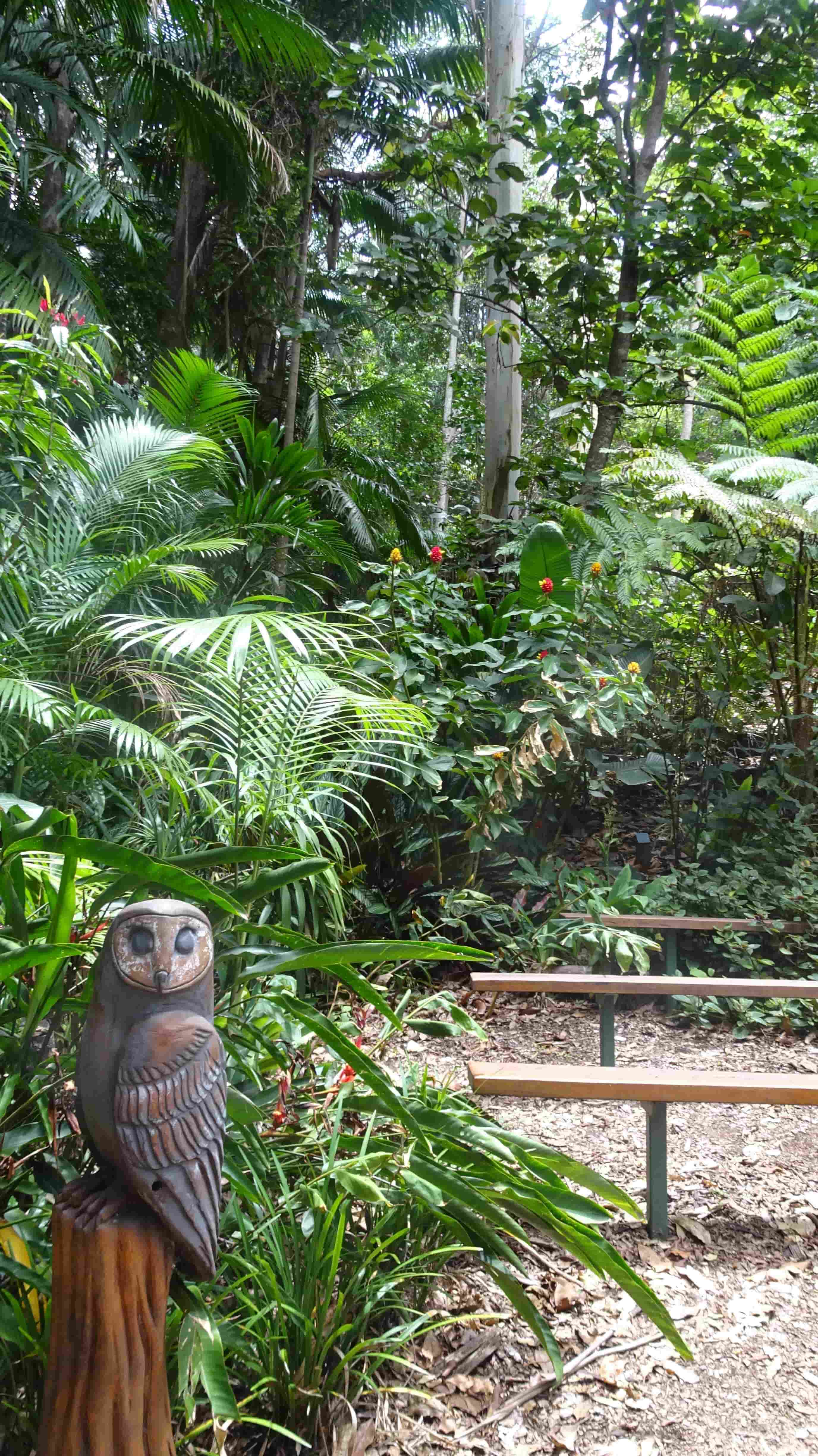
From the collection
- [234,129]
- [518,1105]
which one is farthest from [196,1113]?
[234,129]

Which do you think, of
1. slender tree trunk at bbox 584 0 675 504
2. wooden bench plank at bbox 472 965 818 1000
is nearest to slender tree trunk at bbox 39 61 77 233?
slender tree trunk at bbox 584 0 675 504

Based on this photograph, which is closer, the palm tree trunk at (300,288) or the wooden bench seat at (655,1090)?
the wooden bench seat at (655,1090)

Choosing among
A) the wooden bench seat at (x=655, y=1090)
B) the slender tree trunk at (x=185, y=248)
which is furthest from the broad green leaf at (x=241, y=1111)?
the slender tree trunk at (x=185, y=248)

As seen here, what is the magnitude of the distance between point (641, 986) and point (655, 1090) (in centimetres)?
91

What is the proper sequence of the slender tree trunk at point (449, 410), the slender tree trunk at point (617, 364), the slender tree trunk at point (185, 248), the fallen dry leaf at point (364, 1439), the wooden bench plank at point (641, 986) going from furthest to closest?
the slender tree trunk at point (449, 410), the slender tree trunk at point (185, 248), the slender tree trunk at point (617, 364), the wooden bench plank at point (641, 986), the fallen dry leaf at point (364, 1439)

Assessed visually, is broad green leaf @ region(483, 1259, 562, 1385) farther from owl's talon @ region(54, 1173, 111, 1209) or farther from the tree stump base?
owl's talon @ region(54, 1173, 111, 1209)

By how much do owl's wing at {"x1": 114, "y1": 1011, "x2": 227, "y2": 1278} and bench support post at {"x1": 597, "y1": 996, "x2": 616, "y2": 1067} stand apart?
6.53ft

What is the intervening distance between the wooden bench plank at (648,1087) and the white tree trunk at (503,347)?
4325mm

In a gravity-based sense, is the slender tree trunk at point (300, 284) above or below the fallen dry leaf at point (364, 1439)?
above

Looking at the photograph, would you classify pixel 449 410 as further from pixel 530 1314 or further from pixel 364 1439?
pixel 364 1439

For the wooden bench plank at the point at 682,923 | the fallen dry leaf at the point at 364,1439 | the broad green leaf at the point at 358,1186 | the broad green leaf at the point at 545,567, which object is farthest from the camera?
the broad green leaf at the point at 545,567

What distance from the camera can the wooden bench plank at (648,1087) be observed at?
2.06 m

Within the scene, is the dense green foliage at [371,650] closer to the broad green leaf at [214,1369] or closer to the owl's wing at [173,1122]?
the broad green leaf at [214,1369]

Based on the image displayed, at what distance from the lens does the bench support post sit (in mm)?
2932
